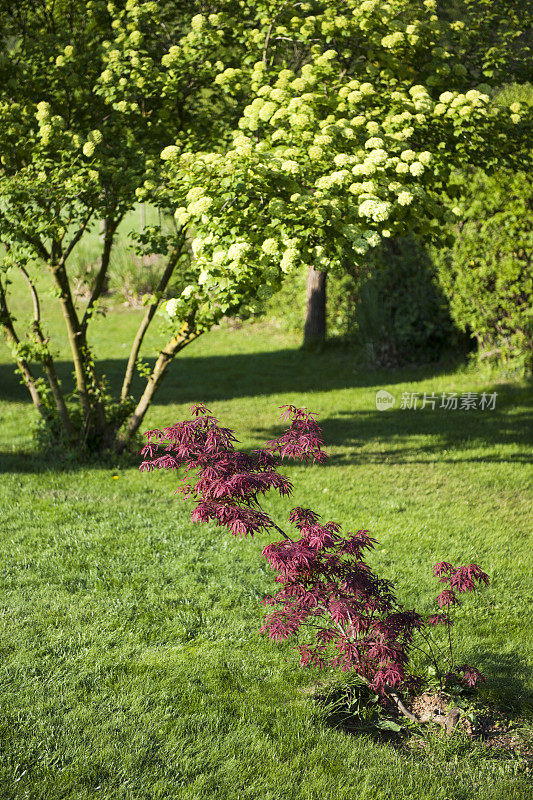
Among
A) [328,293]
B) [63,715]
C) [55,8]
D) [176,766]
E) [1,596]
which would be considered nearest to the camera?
[176,766]

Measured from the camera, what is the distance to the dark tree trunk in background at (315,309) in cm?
1406

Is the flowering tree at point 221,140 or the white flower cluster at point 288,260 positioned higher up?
the flowering tree at point 221,140

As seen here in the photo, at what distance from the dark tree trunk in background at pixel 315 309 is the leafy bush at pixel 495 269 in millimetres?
3300

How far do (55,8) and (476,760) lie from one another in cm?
686

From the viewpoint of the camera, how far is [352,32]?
618 centimetres

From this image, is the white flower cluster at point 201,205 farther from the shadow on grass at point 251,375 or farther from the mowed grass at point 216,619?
the shadow on grass at point 251,375

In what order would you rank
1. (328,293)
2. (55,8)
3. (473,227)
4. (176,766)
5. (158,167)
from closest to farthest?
(176,766) < (158,167) < (55,8) < (473,227) < (328,293)

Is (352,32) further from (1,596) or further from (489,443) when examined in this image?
(1,596)

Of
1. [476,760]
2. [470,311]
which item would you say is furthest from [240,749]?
[470,311]

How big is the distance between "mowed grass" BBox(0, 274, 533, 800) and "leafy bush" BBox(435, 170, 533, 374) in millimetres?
1991

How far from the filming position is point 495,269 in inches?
401

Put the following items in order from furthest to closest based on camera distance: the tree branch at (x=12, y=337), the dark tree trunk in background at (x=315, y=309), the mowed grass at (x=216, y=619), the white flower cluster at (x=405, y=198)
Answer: the dark tree trunk in background at (x=315, y=309)
the tree branch at (x=12, y=337)
the white flower cluster at (x=405, y=198)
the mowed grass at (x=216, y=619)

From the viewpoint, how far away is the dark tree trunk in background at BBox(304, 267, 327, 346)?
46.1 feet

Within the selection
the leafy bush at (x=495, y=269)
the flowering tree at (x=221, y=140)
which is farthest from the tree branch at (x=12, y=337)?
the leafy bush at (x=495, y=269)
